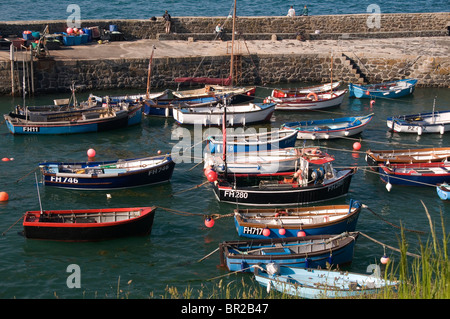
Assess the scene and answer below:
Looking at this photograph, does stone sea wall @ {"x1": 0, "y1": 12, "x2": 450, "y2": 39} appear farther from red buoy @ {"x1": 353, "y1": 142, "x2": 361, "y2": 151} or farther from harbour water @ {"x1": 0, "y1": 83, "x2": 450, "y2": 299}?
red buoy @ {"x1": 353, "y1": 142, "x2": 361, "y2": 151}

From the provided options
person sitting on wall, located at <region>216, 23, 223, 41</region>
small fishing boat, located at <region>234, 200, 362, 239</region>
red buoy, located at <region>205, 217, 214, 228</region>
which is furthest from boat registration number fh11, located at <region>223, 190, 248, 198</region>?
person sitting on wall, located at <region>216, 23, 223, 41</region>

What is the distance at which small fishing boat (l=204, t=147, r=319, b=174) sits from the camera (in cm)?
2561

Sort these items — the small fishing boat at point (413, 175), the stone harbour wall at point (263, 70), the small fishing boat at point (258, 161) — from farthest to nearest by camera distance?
the stone harbour wall at point (263, 70) < the small fishing boat at point (413, 175) < the small fishing boat at point (258, 161)

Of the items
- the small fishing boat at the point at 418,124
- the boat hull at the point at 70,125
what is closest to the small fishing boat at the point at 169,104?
the boat hull at the point at 70,125

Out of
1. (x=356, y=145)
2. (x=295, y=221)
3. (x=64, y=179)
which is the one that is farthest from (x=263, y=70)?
(x=295, y=221)

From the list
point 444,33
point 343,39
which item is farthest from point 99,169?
point 444,33

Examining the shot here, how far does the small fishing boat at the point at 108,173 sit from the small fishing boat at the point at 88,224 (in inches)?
147

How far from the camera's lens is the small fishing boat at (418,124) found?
110 feet

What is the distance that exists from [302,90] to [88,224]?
75.0ft

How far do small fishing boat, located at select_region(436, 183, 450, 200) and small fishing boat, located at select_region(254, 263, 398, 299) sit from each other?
8737mm

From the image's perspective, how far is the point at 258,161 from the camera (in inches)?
1035

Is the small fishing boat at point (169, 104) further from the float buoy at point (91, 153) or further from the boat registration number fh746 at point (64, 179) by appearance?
the boat registration number fh746 at point (64, 179)

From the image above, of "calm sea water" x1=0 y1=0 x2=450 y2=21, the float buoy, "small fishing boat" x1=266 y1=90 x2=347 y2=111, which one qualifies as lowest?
the float buoy

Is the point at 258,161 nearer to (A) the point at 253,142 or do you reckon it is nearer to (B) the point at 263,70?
(A) the point at 253,142
